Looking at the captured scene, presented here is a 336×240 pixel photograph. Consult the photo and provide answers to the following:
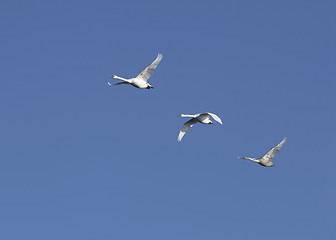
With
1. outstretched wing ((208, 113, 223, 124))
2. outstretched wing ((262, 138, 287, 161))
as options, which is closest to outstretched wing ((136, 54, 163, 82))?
outstretched wing ((208, 113, 223, 124))

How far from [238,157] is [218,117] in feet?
135

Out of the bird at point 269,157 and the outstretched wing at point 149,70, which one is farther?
the bird at point 269,157

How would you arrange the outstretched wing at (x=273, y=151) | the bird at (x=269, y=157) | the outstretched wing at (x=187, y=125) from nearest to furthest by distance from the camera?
the outstretched wing at (x=187, y=125) < the outstretched wing at (x=273, y=151) < the bird at (x=269, y=157)

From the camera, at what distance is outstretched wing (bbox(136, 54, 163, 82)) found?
127 metres

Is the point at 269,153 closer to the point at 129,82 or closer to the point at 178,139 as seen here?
the point at 178,139

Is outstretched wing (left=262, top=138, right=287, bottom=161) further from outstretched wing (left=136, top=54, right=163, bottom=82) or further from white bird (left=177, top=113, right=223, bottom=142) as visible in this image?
outstretched wing (left=136, top=54, right=163, bottom=82)

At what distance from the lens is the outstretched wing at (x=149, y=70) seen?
127 metres

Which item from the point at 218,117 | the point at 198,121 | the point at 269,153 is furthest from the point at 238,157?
the point at 218,117

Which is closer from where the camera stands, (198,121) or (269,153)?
(198,121)

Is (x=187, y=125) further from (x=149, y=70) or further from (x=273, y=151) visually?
(x=273, y=151)

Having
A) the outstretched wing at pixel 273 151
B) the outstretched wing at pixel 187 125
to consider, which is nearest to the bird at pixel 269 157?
the outstretched wing at pixel 273 151

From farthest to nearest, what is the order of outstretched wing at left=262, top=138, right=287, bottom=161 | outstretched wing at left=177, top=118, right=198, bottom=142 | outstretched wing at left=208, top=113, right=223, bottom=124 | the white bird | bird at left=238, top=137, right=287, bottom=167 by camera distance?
1. bird at left=238, top=137, right=287, bottom=167
2. outstretched wing at left=262, top=138, right=287, bottom=161
3. outstretched wing at left=177, top=118, right=198, bottom=142
4. the white bird
5. outstretched wing at left=208, top=113, right=223, bottom=124

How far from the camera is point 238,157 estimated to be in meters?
165

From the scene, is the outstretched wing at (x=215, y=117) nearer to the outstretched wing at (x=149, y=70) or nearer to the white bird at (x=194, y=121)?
the white bird at (x=194, y=121)
